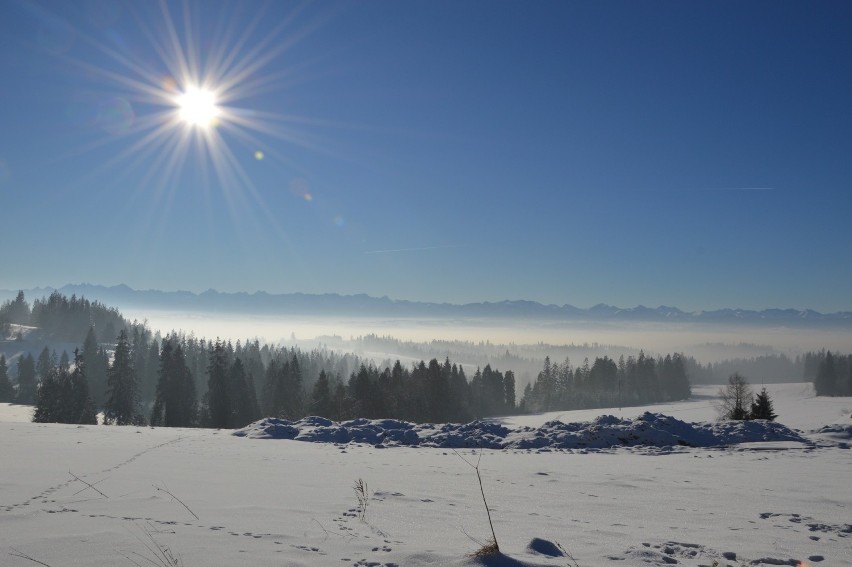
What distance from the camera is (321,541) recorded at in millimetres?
5254

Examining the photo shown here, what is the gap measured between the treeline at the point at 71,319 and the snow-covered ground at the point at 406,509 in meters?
169

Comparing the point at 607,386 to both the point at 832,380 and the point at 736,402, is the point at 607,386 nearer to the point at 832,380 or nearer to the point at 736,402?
the point at 832,380

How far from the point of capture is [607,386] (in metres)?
121

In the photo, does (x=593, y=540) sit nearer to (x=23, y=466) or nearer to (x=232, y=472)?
(x=232, y=472)

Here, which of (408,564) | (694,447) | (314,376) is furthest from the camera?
(314,376)

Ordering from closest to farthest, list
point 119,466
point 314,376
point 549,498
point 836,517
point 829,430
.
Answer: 1. point 836,517
2. point 549,498
3. point 119,466
4. point 829,430
5. point 314,376

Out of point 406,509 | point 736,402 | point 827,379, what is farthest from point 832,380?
point 406,509

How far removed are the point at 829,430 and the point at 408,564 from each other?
70.4 ft

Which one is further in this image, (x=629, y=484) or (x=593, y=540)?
(x=629, y=484)

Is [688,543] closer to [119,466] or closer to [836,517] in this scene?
[836,517]

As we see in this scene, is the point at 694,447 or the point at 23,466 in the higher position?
the point at 23,466

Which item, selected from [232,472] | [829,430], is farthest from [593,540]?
Result: [829,430]

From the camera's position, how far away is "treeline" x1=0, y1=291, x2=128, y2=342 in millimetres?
150875

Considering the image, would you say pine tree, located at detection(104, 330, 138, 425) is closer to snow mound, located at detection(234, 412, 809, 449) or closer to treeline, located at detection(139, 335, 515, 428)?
treeline, located at detection(139, 335, 515, 428)
